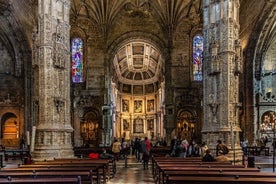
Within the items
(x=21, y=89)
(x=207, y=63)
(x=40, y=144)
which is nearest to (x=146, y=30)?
(x=21, y=89)

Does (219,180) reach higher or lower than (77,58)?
lower

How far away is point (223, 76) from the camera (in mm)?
20203

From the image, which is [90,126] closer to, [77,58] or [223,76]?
[77,58]

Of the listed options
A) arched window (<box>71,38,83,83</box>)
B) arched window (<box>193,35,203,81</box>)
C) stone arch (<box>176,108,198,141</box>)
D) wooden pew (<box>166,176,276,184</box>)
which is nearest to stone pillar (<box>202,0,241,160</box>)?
wooden pew (<box>166,176,276,184</box>)

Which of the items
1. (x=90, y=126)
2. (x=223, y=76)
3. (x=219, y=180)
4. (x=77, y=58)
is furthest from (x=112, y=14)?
(x=219, y=180)

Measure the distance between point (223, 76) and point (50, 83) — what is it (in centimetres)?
829

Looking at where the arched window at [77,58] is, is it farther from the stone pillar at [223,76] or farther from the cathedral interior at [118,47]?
the stone pillar at [223,76]

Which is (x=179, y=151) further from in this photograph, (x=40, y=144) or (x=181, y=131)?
(x=181, y=131)

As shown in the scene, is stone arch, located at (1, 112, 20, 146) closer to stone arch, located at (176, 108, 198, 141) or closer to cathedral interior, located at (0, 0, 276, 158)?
cathedral interior, located at (0, 0, 276, 158)

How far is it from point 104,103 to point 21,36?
10122 mm

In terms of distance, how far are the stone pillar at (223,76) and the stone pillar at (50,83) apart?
7269 millimetres

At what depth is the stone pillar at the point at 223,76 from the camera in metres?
19.9

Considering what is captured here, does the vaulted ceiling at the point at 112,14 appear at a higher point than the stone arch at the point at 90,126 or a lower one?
higher

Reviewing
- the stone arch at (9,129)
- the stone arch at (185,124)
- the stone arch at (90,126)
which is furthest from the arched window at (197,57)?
the stone arch at (9,129)
